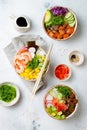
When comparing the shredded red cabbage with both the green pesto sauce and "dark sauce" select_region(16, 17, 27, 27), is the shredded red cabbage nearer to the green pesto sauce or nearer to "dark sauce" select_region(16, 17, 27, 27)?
"dark sauce" select_region(16, 17, 27, 27)

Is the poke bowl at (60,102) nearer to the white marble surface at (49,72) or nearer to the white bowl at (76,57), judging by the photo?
the white marble surface at (49,72)

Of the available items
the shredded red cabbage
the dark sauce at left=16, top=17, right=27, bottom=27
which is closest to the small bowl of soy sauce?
the dark sauce at left=16, top=17, right=27, bottom=27

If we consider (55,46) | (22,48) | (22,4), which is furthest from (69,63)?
(22,4)

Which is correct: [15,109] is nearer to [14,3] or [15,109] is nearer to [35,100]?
[35,100]

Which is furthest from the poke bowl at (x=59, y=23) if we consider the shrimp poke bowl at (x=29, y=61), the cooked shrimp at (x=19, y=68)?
the cooked shrimp at (x=19, y=68)

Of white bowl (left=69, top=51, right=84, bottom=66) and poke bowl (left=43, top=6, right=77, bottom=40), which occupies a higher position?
poke bowl (left=43, top=6, right=77, bottom=40)

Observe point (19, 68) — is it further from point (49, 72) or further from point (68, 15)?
point (68, 15)
